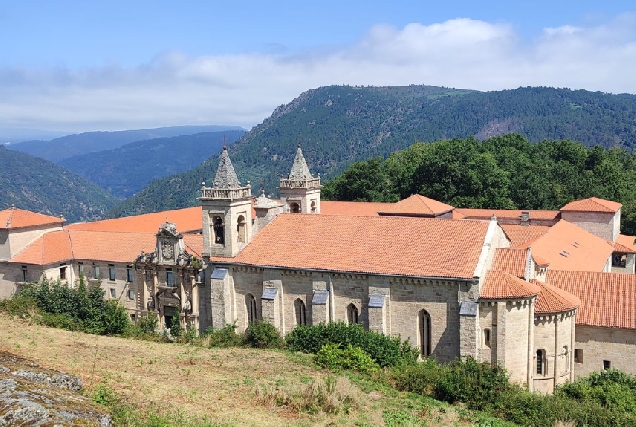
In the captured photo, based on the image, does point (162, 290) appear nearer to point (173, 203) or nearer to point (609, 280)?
point (609, 280)

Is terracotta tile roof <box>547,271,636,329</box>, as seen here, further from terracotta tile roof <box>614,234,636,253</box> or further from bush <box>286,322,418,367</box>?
terracotta tile roof <box>614,234,636,253</box>

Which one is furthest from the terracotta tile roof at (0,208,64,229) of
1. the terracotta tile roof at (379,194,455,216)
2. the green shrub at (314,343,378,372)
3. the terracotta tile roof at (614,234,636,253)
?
the terracotta tile roof at (614,234,636,253)

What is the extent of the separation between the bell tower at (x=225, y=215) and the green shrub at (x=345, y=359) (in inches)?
465

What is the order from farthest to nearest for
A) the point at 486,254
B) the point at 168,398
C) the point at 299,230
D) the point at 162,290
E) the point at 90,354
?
the point at 162,290 → the point at 299,230 → the point at 486,254 → the point at 90,354 → the point at 168,398

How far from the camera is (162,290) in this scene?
142ft

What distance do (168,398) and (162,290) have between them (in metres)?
23.8

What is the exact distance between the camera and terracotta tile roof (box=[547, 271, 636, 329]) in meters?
32.3

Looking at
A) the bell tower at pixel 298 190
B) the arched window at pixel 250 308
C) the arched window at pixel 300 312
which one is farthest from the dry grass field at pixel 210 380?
the bell tower at pixel 298 190

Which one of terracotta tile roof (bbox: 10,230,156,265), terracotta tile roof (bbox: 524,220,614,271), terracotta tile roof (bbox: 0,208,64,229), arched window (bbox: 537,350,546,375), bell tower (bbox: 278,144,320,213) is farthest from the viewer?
bell tower (bbox: 278,144,320,213)

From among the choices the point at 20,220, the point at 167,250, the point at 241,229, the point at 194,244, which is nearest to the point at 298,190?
the point at 194,244

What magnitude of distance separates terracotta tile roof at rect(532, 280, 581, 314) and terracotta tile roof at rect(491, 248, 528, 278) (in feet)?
3.98

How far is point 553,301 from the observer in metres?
31.6

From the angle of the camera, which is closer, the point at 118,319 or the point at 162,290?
the point at 118,319

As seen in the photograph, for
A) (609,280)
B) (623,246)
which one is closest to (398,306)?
(609,280)
